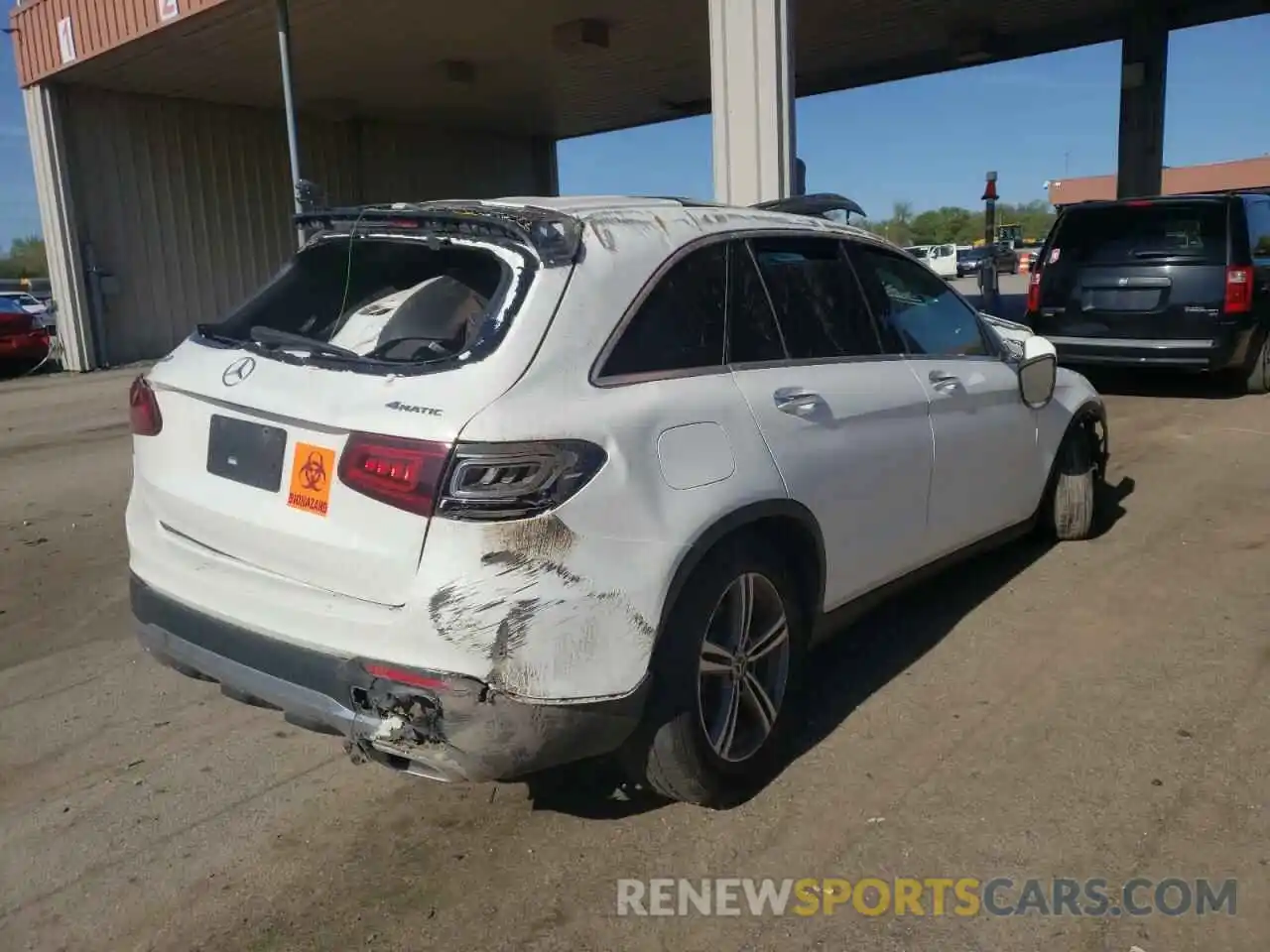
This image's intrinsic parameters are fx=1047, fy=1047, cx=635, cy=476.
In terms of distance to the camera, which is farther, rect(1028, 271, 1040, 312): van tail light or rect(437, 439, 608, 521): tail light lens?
rect(1028, 271, 1040, 312): van tail light

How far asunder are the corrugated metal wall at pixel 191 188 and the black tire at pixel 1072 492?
16.3 meters

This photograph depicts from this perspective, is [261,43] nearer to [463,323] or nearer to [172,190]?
[172,190]

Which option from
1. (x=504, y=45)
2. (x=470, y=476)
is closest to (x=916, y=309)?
(x=470, y=476)

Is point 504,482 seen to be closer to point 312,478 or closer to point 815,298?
point 312,478

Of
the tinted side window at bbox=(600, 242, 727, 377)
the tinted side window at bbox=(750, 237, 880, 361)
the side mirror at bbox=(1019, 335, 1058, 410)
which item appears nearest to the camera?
the tinted side window at bbox=(600, 242, 727, 377)

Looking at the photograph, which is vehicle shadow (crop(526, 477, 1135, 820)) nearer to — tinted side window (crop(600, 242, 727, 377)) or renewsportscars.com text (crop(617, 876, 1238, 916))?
renewsportscars.com text (crop(617, 876, 1238, 916))

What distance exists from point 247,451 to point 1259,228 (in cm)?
974

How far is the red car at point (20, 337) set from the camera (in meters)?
16.3

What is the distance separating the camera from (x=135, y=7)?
1392 centimetres

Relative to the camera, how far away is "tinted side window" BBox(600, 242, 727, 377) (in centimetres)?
283

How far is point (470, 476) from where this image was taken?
2436mm

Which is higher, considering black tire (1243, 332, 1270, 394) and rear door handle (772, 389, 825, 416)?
rear door handle (772, 389, 825, 416)

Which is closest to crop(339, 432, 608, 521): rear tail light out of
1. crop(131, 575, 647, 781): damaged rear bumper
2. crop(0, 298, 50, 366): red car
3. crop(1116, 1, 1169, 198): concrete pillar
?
crop(131, 575, 647, 781): damaged rear bumper

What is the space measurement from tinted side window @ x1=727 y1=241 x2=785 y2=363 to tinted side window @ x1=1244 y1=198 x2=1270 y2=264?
303 inches
